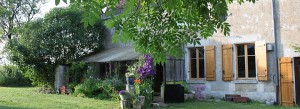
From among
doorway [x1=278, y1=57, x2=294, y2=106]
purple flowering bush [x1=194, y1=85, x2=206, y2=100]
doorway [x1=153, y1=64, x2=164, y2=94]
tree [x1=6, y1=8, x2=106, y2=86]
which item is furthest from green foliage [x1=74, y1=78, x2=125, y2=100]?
doorway [x1=278, y1=57, x2=294, y2=106]

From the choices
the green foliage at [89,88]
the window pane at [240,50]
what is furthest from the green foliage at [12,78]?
the window pane at [240,50]

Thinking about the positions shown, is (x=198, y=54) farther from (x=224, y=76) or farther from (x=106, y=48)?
(x=106, y=48)

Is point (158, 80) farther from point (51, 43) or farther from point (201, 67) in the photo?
point (51, 43)

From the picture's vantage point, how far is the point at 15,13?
3225 cm

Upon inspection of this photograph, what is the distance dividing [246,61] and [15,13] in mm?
23922

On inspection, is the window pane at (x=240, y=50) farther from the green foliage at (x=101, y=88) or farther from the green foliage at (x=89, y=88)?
the green foliage at (x=89, y=88)

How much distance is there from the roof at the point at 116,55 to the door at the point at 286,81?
5845mm

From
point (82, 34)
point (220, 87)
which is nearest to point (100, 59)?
point (82, 34)

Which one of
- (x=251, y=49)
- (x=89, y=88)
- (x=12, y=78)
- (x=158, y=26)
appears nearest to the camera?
(x=158, y=26)

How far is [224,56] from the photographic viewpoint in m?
15.3

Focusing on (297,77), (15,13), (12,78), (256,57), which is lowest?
(12,78)

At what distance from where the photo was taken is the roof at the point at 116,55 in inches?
634

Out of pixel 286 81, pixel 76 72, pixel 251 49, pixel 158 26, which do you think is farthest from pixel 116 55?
pixel 158 26

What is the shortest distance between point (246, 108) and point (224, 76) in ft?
10.2
